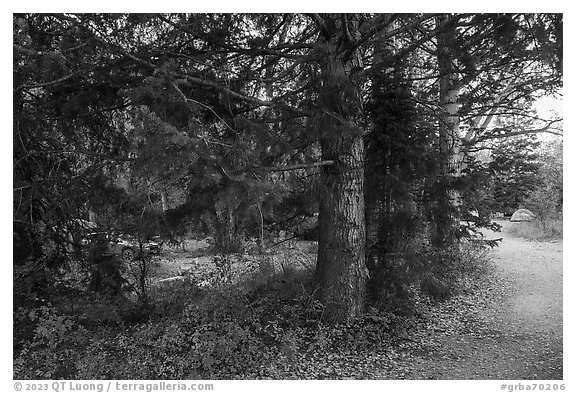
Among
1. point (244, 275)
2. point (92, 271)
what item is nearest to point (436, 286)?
point (244, 275)

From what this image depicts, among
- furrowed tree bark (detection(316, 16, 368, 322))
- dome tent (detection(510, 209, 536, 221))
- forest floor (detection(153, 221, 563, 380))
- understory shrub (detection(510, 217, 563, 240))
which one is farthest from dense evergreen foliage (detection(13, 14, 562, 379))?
dome tent (detection(510, 209, 536, 221))

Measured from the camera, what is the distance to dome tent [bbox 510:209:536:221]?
390 inches

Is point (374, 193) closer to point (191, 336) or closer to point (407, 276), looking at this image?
point (407, 276)

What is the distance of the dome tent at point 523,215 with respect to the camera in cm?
989

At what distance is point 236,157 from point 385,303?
7.67ft

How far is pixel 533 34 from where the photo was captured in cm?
259

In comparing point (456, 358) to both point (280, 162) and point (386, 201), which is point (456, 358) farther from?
point (280, 162)

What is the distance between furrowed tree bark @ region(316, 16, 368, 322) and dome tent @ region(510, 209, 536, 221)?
845 cm

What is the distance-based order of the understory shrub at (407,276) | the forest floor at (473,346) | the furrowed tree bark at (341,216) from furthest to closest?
the understory shrub at (407,276) < the furrowed tree bark at (341,216) < the forest floor at (473,346)

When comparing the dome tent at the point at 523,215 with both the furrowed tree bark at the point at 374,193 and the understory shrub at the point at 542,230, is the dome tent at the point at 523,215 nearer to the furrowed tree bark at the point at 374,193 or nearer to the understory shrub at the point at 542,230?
the understory shrub at the point at 542,230

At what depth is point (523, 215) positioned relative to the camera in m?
10.3

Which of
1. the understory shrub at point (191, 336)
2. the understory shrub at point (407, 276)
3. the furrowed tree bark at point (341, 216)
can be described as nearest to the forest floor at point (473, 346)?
the understory shrub at point (191, 336)

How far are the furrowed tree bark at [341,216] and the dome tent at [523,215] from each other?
8.45m

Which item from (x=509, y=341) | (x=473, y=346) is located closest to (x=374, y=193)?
(x=473, y=346)
